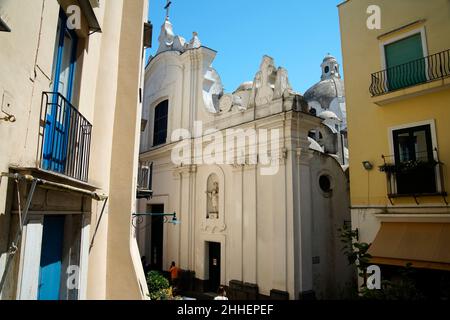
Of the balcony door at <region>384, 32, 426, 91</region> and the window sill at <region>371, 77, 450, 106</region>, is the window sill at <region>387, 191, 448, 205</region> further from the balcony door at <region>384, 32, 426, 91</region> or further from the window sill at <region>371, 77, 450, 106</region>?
the balcony door at <region>384, 32, 426, 91</region>

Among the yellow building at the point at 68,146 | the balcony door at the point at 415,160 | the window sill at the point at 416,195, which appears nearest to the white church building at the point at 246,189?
the window sill at the point at 416,195

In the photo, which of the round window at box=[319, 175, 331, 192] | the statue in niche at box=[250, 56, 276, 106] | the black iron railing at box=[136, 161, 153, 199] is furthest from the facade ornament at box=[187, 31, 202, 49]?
the round window at box=[319, 175, 331, 192]

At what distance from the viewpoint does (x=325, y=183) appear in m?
12.8

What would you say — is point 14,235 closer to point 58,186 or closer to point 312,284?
point 58,186

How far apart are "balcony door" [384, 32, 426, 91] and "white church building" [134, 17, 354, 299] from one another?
315 cm

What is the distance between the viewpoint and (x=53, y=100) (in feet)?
11.6

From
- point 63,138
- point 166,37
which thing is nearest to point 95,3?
point 63,138

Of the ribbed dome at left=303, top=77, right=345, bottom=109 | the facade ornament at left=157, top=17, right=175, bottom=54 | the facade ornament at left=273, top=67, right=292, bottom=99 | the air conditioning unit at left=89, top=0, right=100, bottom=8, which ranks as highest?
the ribbed dome at left=303, top=77, right=345, bottom=109

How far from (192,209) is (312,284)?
629 centimetres

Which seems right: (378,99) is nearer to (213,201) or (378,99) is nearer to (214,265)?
(213,201)

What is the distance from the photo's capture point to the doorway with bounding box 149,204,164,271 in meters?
16.6

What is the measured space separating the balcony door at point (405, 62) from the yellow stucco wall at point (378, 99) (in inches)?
9.5

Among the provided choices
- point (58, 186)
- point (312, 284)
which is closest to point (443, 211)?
point (312, 284)

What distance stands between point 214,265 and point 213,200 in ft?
8.96
